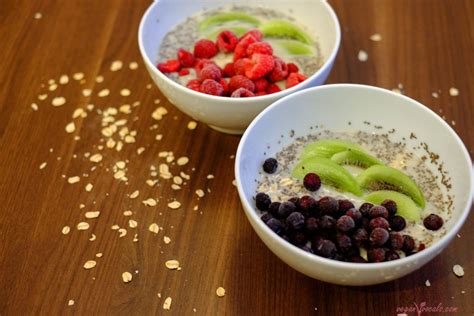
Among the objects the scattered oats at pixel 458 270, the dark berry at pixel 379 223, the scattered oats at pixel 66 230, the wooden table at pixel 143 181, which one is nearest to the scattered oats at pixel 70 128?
the wooden table at pixel 143 181

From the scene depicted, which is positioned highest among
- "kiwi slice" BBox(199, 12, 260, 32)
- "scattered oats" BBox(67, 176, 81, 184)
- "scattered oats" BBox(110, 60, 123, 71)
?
"kiwi slice" BBox(199, 12, 260, 32)

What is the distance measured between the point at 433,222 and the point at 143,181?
0.55 meters

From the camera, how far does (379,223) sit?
2.86ft

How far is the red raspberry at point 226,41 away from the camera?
4.00 ft

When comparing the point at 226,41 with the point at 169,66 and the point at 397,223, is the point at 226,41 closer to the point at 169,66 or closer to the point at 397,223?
the point at 169,66

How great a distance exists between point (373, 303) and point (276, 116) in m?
0.38

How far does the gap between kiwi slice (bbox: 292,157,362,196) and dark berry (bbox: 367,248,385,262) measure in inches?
5.2

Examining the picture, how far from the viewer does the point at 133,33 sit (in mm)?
1402

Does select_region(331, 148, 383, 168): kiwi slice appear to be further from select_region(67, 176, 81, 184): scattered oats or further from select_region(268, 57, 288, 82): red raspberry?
select_region(67, 176, 81, 184): scattered oats

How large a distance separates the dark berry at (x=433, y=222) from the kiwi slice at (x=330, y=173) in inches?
Result: 4.8

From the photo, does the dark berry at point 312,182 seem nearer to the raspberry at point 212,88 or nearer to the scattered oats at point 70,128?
the raspberry at point 212,88

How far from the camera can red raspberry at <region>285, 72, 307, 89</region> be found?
111 centimetres

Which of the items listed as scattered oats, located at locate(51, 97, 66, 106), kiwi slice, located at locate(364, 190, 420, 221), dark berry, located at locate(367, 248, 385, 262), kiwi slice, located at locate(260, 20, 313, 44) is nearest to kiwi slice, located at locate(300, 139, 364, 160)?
kiwi slice, located at locate(364, 190, 420, 221)

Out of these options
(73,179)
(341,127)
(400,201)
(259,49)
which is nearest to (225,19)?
(259,49)
